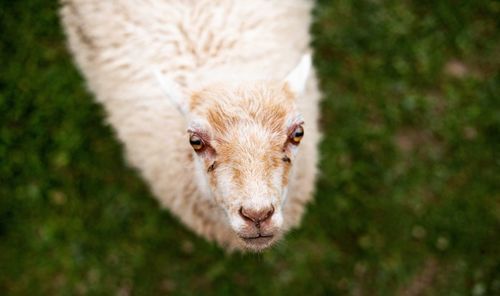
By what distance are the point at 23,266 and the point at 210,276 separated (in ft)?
6.60

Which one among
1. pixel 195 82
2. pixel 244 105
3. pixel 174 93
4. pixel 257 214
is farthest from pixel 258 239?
pixel 195 82

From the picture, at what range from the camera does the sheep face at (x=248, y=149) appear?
2252 mm

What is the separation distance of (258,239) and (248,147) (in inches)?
20.9

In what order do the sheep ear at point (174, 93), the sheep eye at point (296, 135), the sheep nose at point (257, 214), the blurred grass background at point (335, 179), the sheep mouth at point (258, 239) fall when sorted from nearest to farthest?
the sheep nose at point (257, 214) < the sheep mouth at point (258, 239) < the sheep eye at point (296, 135) < the sheep ear at point (174, 93) < the blurred grass background at point (335, 179)

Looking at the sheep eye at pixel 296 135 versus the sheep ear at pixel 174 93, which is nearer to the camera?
the sheep eye at pixel 296 135

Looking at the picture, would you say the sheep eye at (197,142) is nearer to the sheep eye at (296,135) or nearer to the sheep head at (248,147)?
the sheep head at (248,147)

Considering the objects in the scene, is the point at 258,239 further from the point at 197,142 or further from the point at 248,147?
the point at 197,142

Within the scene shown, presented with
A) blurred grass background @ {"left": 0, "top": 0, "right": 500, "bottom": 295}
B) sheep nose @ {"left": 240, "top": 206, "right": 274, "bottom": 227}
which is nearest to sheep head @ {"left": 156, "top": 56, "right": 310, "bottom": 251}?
sheep nose @ {"left": 240, "top": 206, "right": 274, "bottom": 227}

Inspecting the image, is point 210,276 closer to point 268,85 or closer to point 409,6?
point 268,85

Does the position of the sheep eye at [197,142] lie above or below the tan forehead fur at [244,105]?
below

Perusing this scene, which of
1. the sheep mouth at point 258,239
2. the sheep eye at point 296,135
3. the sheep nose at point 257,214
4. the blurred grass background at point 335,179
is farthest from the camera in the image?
the blurred grass background at point 335,179

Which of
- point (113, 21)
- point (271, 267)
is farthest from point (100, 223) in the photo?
point (113, 21)

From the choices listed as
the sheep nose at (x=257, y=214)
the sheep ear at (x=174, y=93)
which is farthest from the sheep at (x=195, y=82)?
the sheep nose at (x=257, y=214)

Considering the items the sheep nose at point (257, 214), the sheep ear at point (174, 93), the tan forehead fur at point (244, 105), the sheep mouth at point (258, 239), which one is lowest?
the sheep mouth at point (258, 239)
